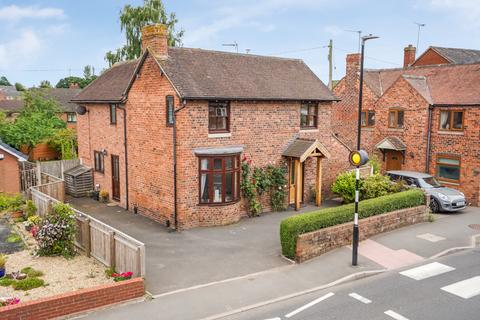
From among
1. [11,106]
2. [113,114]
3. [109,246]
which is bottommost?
[109,246]

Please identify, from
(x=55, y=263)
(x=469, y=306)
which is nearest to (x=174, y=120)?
(x=55, y=263)

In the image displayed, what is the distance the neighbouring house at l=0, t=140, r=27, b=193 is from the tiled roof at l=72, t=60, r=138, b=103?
15.7 ft

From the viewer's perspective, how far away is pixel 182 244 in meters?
14.9

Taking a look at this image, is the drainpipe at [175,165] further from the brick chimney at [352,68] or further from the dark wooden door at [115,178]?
the brick chimney at [352,68]

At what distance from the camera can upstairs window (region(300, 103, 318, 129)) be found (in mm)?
20203

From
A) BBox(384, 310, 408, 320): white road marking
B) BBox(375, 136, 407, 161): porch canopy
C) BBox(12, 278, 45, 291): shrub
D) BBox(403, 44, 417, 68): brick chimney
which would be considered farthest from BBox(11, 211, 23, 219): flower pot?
BBox(403, 44, 417, 68): brick chimney

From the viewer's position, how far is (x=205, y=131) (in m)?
16.7

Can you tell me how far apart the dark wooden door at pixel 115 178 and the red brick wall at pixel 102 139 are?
206 mm

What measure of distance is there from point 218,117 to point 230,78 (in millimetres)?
2032

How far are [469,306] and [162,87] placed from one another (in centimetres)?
1257

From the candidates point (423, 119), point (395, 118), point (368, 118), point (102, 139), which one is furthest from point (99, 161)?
point (423, 119)

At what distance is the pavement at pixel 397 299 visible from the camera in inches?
386

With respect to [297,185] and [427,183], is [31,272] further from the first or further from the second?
[427,183]

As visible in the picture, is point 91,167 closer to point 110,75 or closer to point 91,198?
point 91,198
